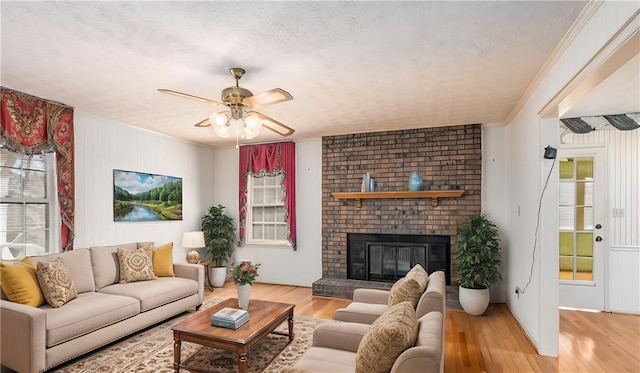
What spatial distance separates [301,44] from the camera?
2441 mm

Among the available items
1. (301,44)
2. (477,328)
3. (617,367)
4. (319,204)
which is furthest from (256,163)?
(617,367)

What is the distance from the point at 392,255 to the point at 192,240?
3171mm

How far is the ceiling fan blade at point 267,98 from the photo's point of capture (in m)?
2.48

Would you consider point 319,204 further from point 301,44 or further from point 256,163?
point 301,44

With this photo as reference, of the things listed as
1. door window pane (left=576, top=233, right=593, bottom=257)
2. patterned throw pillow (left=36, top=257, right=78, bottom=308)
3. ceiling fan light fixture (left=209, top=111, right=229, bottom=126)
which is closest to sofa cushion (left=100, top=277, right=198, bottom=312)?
patterned throw pillow (left=36, top=257, right=78, bottom=308)

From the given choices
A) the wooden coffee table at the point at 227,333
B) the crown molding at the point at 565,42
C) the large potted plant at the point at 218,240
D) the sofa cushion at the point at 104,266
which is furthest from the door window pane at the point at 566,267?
the sofa cushion at the point at 104,266

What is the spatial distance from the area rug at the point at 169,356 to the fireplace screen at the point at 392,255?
196 centimetres

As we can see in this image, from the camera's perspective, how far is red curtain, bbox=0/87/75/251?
3.39 m

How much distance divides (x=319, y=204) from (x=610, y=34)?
172 inches

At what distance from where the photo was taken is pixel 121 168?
4.64m

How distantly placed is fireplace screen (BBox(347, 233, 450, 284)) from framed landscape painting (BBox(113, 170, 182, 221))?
290 cm

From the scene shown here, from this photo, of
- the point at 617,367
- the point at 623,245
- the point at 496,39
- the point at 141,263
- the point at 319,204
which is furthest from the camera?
the point at 319,204

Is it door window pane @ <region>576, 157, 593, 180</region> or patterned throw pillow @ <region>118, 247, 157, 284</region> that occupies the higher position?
door window pane @ <region>576, 157, 593, 180</region>

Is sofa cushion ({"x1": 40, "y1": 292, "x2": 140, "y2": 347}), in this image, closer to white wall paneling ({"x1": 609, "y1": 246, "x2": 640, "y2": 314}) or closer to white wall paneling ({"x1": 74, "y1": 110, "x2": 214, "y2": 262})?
white wall paneling ({"x1": 74, "y1": 110, "x2": 214, "y2": 262})
